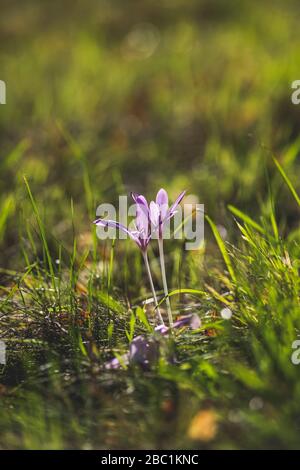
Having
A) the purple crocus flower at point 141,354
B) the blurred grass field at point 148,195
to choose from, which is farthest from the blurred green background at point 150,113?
the purple crocus flower at point 141,354

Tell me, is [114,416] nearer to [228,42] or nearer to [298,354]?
[298,354]

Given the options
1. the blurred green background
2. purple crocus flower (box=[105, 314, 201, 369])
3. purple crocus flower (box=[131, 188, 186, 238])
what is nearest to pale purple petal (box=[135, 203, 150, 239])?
purple crocus flower (box=[131, 188, 186, 238])

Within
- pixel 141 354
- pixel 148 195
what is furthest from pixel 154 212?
pixel 148 195

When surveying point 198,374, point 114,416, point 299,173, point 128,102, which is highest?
point 128,102

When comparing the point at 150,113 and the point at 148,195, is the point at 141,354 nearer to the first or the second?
the point at 148,195

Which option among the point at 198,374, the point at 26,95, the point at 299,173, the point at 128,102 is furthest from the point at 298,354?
the point at 26,95

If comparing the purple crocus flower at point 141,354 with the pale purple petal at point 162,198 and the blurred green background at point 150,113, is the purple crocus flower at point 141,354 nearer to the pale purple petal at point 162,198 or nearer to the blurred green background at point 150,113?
the pale purple petal at point 162,198

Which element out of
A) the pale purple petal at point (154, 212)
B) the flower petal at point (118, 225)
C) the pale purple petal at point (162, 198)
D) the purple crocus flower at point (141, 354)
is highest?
the pale purple petal at point (162, 198)
